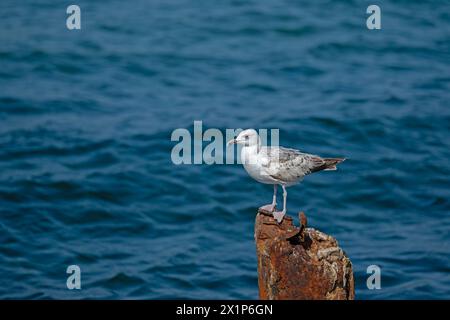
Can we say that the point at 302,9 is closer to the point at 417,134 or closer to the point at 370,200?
the point at 417,134

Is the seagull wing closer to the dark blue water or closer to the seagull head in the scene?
the seagull head

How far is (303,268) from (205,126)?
48.4 feet

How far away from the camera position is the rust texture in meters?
9.56

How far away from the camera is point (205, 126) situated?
24.2 metres

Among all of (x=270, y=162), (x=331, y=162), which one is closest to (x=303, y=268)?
(x=270, y=162)

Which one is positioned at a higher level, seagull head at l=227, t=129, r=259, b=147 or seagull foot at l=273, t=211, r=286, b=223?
seagull head at l=227, t=129, r=259, b=147

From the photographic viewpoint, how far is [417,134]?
24.6 metres

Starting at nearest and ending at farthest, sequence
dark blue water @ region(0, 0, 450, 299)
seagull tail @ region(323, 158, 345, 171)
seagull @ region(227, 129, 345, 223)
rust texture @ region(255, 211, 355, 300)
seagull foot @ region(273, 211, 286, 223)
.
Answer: rust texture @ region(255, 211, 355, 300) → seagull foot @ region(273, 211, 286, 223) → seagull @ region(227, 129, 345, 223) → seagull tail @ region(323, 158, 345, 171) → dark blue water @ region(0, 0, 450, 299)

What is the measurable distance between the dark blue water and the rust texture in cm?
842

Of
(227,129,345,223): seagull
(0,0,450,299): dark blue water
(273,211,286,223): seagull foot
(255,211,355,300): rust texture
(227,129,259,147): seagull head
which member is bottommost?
(255,211,355,300): rust texture

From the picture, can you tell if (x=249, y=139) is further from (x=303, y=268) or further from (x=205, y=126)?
(x=205, y=126)

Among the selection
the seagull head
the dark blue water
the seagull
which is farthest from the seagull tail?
the dark blue water

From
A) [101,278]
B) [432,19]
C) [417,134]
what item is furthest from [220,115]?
[432,19]

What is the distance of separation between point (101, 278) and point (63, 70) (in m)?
10.2
